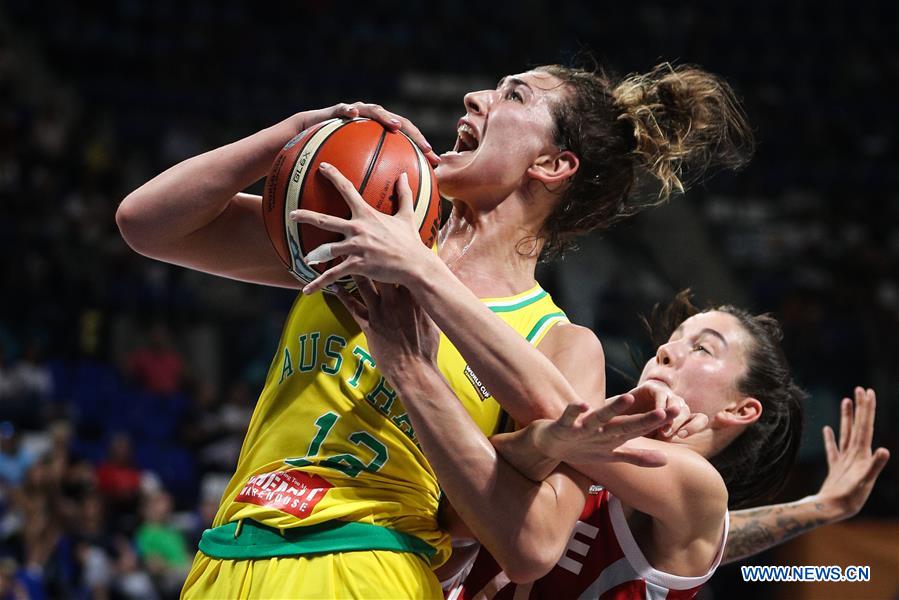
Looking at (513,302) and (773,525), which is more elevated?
(513,302)

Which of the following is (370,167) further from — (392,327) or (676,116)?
(676,116)

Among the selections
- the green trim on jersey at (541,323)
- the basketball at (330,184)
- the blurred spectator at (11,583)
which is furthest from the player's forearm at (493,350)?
the blurred spectator at (11,583)

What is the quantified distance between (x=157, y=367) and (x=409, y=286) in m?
7.29

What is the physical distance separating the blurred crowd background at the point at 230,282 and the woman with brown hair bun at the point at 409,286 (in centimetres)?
440

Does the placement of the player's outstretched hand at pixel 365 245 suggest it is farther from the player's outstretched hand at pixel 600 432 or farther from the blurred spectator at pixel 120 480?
the blurred spectator at pixel 120 480

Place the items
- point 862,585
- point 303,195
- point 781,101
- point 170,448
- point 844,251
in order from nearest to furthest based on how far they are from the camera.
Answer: point 303,195
point 862,585
point 170,448
point 844,251
point 781,101

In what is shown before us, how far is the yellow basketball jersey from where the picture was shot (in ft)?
8.00

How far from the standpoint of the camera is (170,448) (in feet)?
28.2

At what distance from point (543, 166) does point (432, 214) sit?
553 millimetres

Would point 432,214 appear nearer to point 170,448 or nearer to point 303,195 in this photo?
point 303,195

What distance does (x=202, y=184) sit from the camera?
2619 millimetres

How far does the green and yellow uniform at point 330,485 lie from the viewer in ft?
7.86

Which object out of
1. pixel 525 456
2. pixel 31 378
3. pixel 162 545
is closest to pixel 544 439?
pixel 525 456

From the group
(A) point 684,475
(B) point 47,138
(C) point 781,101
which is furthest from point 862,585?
(B) point 47,138
